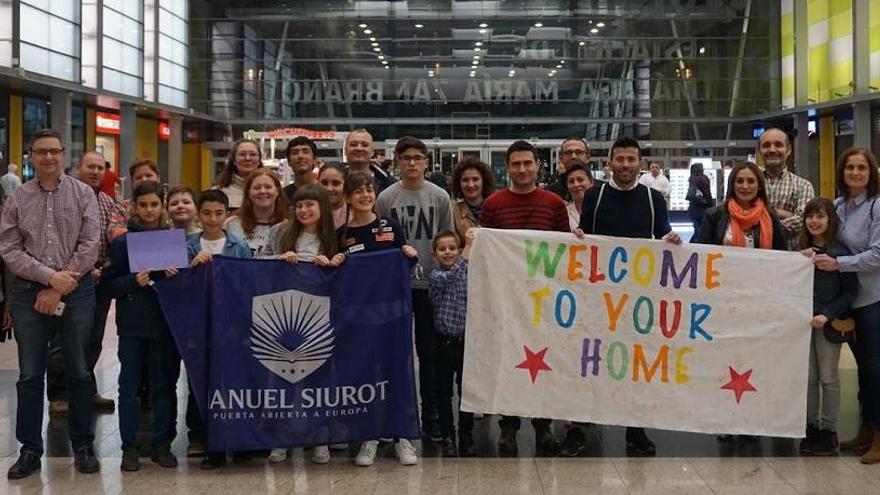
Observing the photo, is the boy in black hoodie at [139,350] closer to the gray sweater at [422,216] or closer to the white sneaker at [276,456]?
the white sneaker at [276,456]

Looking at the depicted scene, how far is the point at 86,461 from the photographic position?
17.6ft

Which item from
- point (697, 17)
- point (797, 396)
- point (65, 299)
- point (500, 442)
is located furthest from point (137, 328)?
point (697, 17)

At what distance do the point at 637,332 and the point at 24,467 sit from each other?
3.86 m

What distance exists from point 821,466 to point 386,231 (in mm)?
3085

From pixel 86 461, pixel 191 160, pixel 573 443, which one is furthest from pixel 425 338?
pixel 191 160

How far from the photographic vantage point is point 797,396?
5.64m

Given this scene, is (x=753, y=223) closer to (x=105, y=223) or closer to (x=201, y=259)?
(x=201, y=259)

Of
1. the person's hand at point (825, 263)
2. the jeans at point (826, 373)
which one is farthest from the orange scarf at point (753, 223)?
the jeans at point (826, 373)

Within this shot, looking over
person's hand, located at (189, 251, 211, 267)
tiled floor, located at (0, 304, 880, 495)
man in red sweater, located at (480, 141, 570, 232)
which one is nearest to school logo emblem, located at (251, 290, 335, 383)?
person's hand, located at (189, 251, 211, 267)

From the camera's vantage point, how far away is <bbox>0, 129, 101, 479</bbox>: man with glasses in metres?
5.18

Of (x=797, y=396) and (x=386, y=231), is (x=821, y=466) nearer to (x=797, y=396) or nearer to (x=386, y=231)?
(x=797, y=396)

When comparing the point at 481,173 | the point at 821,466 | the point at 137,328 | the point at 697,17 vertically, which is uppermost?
the point at 697,17

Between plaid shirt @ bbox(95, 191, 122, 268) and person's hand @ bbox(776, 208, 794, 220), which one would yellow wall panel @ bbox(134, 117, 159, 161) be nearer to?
plaid shirt @ bbox(95, 191, 122, 268)

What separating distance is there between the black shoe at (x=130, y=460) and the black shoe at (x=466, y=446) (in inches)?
79.3
